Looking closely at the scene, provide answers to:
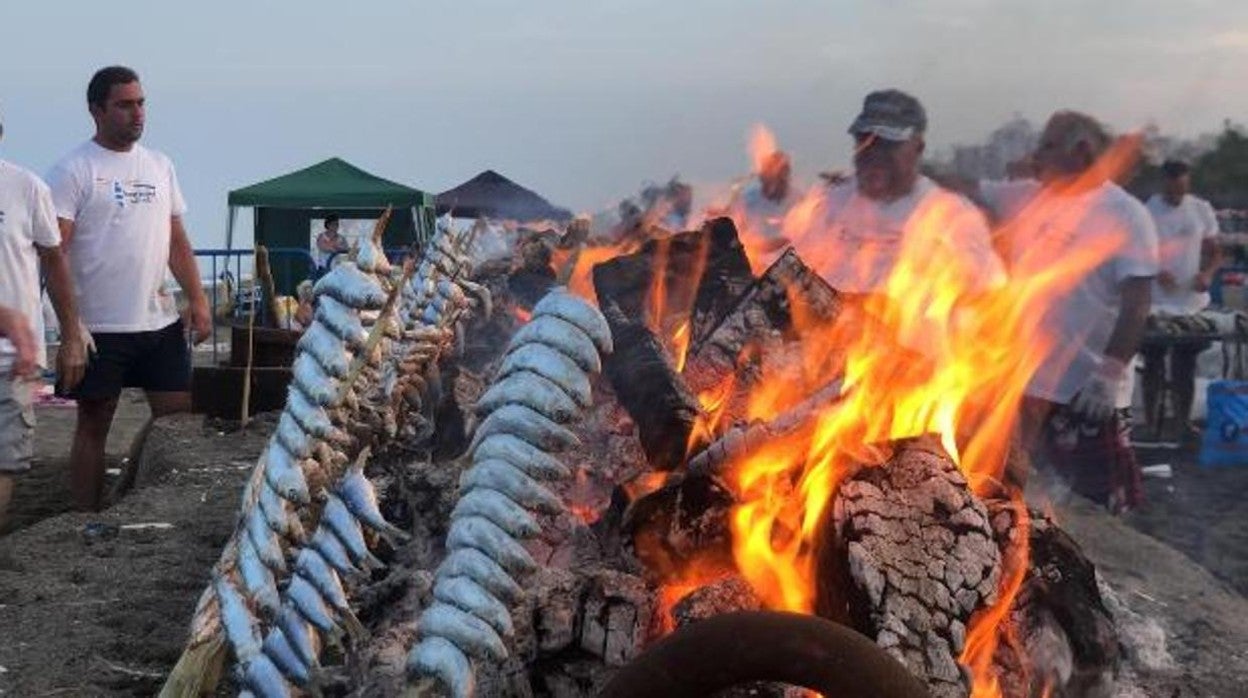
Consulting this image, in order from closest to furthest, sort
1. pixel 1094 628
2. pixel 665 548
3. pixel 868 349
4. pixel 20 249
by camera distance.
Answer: pixel 665 548, pixel 1094 628, pixel 868 349, pixel 20 249

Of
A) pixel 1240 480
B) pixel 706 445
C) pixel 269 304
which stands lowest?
pixel 1240 480

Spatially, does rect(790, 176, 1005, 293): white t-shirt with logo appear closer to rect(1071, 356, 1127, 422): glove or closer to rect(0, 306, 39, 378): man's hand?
rect(1071, 356, 1127, 422): glove

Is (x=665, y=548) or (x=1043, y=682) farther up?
(x=665, y=548)

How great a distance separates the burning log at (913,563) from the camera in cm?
283

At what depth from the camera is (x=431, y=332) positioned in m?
3.98

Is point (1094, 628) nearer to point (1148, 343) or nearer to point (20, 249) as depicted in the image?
point (20, 249)

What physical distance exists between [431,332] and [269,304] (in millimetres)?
5399

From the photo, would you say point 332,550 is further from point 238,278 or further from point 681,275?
point 238,278

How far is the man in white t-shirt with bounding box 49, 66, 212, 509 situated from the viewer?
5891 mm

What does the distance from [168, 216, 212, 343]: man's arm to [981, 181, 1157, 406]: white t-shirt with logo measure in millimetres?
4038

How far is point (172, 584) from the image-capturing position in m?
4.20

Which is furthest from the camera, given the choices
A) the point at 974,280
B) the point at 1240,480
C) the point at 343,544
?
the point at 1240,480

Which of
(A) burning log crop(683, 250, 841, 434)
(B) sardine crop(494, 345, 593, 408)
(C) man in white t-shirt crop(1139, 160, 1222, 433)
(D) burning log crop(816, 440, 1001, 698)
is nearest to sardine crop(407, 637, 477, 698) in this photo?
(B) sardine crop(494, 345, 593, 408)

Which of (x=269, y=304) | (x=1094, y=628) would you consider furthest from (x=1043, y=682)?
(x=269, y=304)
